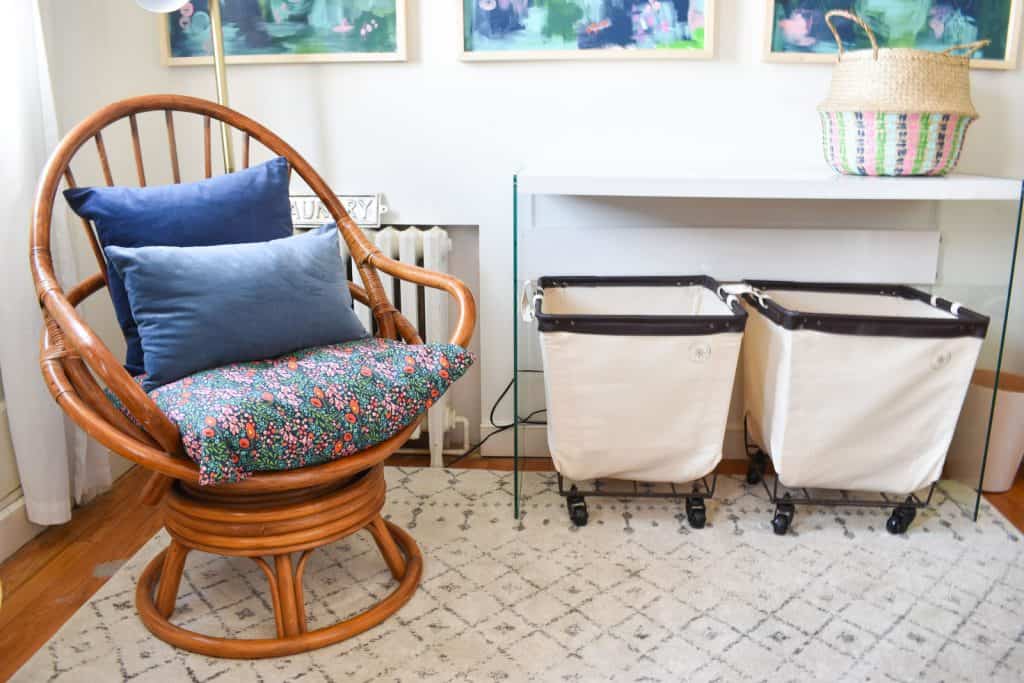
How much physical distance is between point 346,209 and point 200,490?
995 millimetres

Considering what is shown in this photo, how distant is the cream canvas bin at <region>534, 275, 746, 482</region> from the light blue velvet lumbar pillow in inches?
20.1

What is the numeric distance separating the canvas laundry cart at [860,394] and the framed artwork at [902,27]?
0.67 metres

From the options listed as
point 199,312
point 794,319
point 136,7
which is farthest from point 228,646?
point 136,7

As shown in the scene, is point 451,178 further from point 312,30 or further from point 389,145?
point 312,30

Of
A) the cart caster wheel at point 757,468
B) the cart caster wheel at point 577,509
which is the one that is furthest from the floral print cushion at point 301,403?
the cart caster wheel at point 757,468

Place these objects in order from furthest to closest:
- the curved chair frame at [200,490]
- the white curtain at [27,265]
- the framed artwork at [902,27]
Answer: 1. the framed artwork at [902,27]
2. the white curtain at [27,265]
3. the curved chair frame at [200,490]

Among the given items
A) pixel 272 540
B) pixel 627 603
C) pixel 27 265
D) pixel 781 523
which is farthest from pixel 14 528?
pixel 781 523

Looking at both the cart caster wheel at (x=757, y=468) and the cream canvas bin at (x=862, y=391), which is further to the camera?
the cart caster wheel at (x=757, y=468)

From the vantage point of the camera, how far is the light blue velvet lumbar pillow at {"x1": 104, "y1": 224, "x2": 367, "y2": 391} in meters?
1.56

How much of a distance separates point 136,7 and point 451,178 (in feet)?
3.10

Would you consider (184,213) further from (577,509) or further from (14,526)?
(577,509)

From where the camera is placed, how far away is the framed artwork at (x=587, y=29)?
219cm

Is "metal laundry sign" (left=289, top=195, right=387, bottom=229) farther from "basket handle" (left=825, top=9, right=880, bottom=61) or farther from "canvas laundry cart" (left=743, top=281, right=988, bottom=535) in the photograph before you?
"basket handle" (left=825, top=9, right=880, bottom=61)

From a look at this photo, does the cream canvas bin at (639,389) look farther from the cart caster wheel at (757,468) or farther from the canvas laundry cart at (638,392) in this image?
the cart caster wheel at (757,468)
